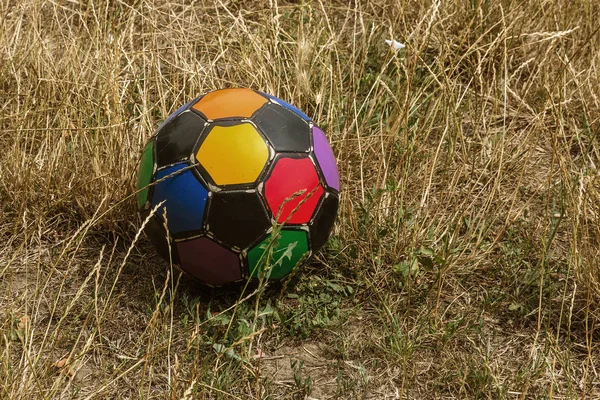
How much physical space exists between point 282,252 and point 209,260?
11.2 inches

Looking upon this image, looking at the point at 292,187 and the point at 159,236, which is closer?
the point at 292,187

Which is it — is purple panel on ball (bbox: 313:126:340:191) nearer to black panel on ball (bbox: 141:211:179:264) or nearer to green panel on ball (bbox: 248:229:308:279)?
green panel on ball (bbox: 248:229:308:279)

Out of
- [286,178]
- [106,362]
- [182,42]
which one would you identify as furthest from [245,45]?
[106,362]

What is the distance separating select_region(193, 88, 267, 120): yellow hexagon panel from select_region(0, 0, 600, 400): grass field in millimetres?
558

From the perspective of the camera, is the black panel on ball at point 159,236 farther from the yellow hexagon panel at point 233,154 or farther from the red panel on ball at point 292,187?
the red panel on ball at point 292,187

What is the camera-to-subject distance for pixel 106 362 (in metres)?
2.76

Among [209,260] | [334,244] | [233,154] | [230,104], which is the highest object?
[230,104]

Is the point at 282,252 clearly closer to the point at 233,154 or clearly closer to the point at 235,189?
the point at 235,189

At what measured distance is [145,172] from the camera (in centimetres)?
285

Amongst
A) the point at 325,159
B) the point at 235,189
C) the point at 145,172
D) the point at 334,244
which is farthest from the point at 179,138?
the point at 334,244

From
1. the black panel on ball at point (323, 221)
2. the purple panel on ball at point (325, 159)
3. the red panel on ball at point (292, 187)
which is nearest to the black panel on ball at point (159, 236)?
the red panel on ball at point (292, 187)

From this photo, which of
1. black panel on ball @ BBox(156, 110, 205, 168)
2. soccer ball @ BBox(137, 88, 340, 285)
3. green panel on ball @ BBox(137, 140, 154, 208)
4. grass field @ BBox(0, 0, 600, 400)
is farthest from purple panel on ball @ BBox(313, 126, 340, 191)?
green panel on ball @ BBox(137, 140, 154, 208)

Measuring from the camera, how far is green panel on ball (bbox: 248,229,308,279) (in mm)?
2682

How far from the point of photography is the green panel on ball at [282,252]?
106 inches
